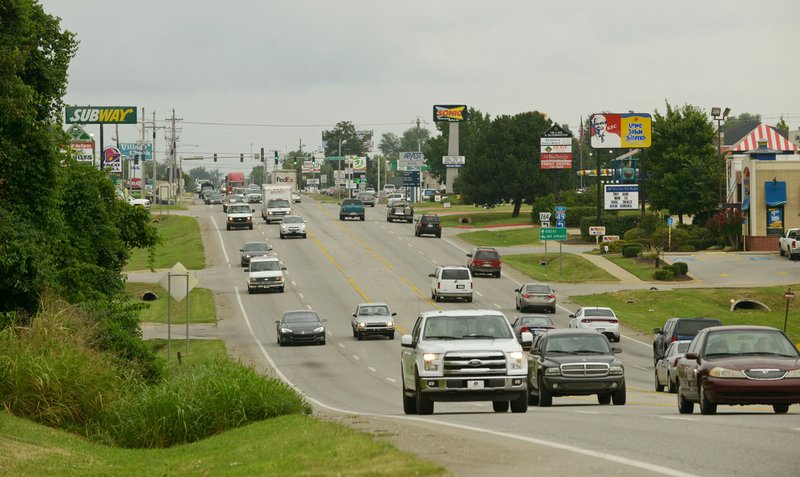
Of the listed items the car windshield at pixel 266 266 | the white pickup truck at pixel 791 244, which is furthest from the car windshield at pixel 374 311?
the white pickup truck at pixel 791 244

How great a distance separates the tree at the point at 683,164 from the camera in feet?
328

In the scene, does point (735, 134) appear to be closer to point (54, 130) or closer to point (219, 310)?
point (219, 310)

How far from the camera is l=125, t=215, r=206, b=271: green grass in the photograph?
3152 inches

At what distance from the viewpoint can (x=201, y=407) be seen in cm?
1952

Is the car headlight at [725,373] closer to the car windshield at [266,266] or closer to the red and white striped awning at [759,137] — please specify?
the car windshield at [266,266]

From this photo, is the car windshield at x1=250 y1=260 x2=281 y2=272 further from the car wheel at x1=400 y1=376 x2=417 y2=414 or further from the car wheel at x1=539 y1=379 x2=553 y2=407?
the car wheel at x1=400 y1=376 x2=417 y2=414

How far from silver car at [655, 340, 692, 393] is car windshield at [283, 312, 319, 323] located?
20488 mm

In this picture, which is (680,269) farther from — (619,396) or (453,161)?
(453,161)

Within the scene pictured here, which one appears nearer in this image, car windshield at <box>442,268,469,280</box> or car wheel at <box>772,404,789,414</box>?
car wheel at <box>772,404,789,414</box>

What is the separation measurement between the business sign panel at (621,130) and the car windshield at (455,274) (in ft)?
125

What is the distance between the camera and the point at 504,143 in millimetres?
112938

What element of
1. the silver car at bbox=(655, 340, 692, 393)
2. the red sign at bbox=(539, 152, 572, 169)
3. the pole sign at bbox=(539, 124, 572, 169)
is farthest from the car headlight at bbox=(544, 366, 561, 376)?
the red sign at bbox=(539, 152, 572, 169)

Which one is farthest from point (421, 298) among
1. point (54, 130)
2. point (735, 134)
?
point (735, 134)

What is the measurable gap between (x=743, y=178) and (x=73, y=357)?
230ft
